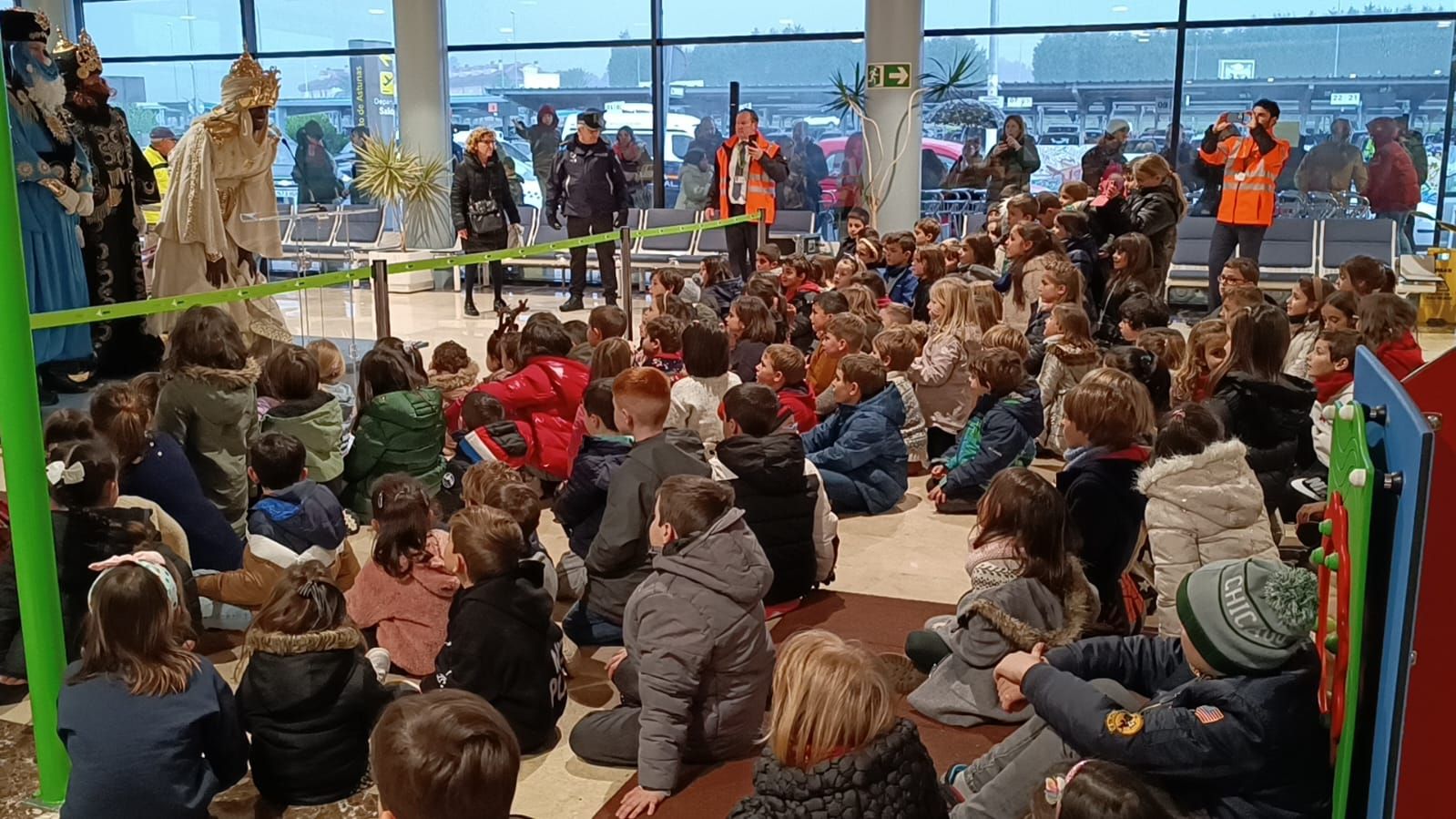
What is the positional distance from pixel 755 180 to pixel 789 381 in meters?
6.63

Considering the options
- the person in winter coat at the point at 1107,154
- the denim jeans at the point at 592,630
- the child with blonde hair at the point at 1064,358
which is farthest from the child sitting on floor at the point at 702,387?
the person in winter coat at the point at 1107,154

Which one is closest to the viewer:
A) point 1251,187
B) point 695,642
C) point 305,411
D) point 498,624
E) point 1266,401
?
point 695,642

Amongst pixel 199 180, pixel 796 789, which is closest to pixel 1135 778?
pixel 796 789

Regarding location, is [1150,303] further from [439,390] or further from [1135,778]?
[1135,778]

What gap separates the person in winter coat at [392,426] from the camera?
5.11 m

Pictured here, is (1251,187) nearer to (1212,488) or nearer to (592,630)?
(1212,488)

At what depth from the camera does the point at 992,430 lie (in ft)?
18.6

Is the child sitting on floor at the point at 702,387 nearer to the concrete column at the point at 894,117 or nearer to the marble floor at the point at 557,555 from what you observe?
the marble floor at the point at 557,555

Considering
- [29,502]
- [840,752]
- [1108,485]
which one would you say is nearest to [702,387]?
[1108,485]

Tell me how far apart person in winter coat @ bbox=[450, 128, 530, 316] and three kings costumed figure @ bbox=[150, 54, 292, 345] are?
155 inches

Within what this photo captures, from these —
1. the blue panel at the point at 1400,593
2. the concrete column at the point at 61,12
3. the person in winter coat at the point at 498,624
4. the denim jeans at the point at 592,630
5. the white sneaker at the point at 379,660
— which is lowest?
the denim jeans at the point at 592,630

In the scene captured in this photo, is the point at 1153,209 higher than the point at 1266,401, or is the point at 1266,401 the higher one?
the point at 1153,209

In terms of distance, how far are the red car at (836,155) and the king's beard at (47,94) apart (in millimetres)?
8810

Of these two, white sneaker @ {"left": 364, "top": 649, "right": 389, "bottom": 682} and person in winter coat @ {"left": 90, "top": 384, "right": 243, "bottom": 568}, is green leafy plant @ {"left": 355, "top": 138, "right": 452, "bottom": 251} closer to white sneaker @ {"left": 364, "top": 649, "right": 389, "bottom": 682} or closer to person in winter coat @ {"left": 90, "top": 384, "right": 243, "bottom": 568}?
person in winter coat @ {"left": 90, "top": 384, "right": 243, "bottom": 568}
